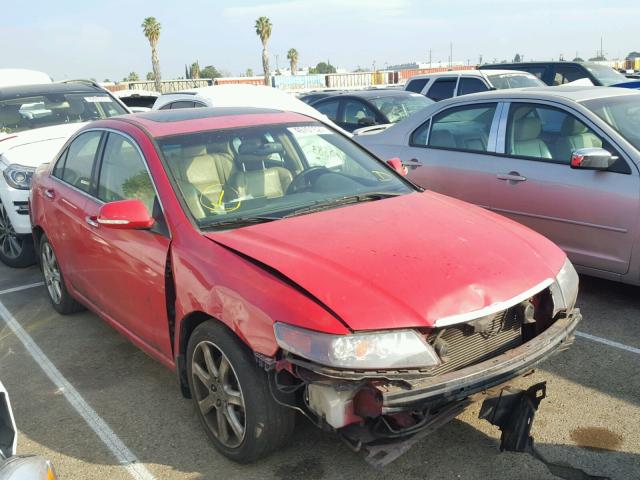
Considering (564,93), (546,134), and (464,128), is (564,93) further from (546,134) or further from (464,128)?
(464,128)

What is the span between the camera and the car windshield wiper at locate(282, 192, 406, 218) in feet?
11.9

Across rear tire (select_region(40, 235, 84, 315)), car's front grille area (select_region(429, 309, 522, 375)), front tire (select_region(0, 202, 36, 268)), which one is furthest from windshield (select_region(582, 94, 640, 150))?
front tire (select_region(0, 202, 36, 268))

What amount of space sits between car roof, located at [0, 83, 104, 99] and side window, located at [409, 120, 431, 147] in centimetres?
445

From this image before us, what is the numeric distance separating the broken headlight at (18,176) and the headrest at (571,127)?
509 cm

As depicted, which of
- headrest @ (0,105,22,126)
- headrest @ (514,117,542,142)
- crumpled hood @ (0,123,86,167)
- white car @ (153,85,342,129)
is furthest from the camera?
white car @ (153,85,342,129)

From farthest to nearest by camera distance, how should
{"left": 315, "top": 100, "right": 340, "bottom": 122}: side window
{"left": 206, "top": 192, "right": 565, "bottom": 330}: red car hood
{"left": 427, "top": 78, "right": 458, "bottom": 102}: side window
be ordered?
{"left": 427, "top": 78, "right": 458, "bottom": 102}: side window → {"left": 315, "top": 100, "right": 340, "bottom": 122}: side window → {"left": 206, "top": 192, "right": 565, "bottom": 330}: red car hood

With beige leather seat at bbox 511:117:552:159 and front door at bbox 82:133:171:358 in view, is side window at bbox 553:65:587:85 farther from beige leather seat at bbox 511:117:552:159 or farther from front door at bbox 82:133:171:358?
front door at bbox 82:133:171:358

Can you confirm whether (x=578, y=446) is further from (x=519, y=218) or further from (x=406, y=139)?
(x=406, y=139)

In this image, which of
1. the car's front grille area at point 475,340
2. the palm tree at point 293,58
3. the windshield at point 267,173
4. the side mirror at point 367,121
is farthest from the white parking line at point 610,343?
the palm tree at point 293,58

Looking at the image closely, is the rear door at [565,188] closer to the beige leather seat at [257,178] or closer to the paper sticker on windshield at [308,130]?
the paper sticker on windshield at [308,130]


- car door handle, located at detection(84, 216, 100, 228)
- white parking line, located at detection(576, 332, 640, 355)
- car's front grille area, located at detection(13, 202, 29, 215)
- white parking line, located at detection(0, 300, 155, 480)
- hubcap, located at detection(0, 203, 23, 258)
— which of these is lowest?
white parking line, located at detection(0, 300, 155, 480)

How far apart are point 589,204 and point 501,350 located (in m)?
2.42

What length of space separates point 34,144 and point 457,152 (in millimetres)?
4485

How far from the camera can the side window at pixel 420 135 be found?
21.3 feet
